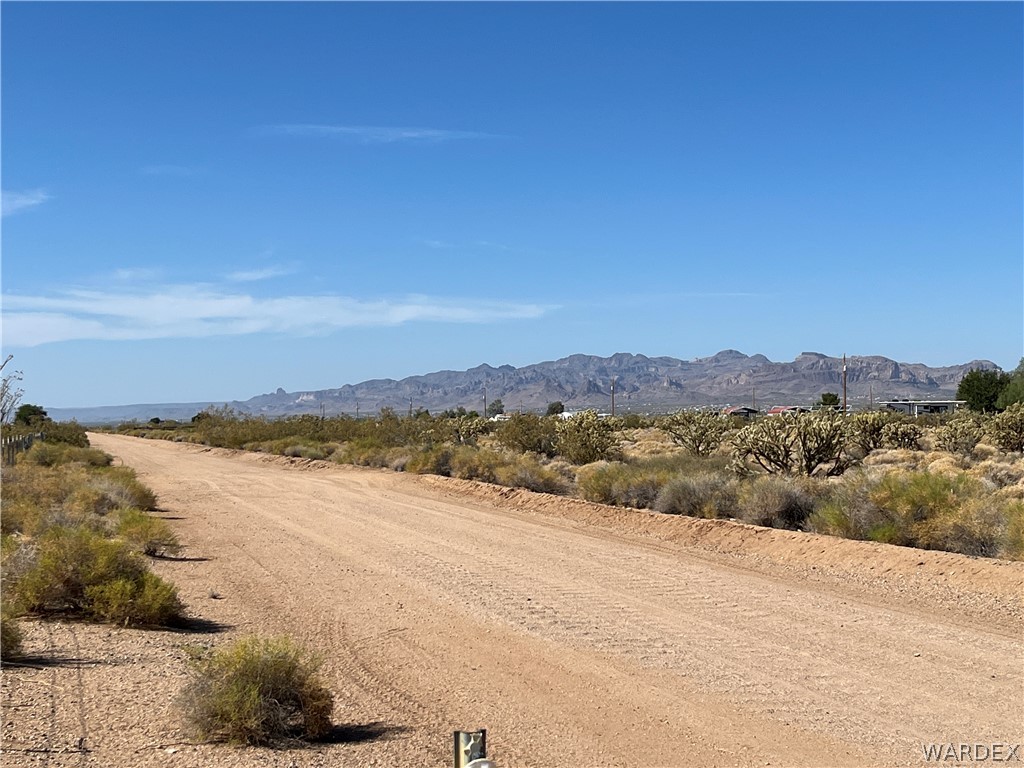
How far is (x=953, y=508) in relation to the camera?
17.2m

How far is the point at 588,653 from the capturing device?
10672mm

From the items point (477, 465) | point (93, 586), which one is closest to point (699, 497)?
point (477, 465)

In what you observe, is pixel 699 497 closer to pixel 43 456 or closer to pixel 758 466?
pixel 758 466

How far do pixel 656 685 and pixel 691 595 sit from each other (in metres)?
4.58

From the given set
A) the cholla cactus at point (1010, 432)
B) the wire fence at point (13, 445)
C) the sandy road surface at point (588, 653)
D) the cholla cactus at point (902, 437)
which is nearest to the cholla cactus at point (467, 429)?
the wire fence at point (13, 445)

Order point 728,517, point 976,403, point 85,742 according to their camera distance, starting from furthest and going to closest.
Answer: point 976,403 < point 728,517 < point 85,742

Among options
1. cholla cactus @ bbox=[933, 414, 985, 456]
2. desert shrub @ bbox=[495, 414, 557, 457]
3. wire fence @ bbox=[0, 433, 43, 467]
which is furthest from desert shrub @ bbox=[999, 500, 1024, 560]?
desert shrub @ bbox=[495, 414, 557, 457]

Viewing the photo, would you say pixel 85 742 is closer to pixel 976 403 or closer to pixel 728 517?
pixel 728 517

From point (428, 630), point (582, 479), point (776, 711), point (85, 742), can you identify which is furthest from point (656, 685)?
point (582, 479)

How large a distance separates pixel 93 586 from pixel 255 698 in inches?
220

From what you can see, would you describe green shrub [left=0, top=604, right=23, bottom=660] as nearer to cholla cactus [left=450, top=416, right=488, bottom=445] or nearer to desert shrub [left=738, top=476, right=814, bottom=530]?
desert shrub [left=738, top=476, right=814, bottom=530]

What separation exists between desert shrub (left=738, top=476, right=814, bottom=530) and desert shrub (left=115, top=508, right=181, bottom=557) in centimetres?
1194

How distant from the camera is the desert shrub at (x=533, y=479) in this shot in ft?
99.1

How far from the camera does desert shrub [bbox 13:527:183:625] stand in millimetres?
11883
